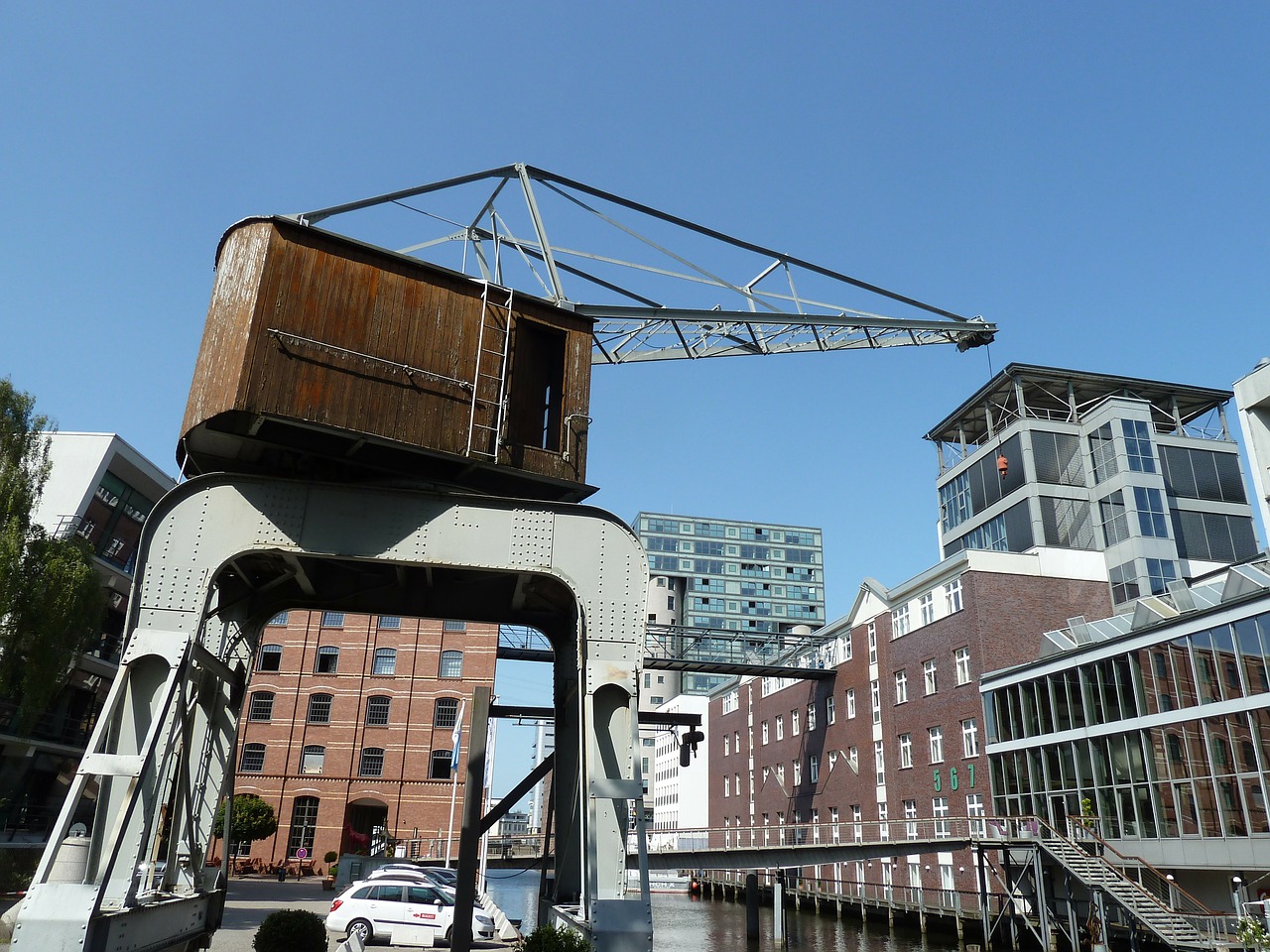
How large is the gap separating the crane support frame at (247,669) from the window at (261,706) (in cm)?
4536

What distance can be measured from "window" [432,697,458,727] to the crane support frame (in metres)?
44.3

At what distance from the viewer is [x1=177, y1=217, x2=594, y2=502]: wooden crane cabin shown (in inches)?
485

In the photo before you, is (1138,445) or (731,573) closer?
(1138,445)

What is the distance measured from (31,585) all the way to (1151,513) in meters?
50.6

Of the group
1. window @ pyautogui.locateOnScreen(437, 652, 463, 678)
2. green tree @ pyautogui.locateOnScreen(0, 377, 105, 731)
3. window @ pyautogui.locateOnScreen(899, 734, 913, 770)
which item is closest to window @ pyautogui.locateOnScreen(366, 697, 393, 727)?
window @ pyautogui.locateOnScreen(437, 652, 463, 678)

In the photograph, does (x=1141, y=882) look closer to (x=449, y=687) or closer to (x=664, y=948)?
(x=664, y=948)

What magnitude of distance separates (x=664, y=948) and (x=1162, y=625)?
69.7 ft

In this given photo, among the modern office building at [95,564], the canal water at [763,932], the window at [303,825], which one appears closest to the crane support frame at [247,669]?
the canal water at [763,932]

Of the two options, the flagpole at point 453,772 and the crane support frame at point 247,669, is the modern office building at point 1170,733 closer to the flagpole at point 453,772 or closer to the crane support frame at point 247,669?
the crane support frame at point 247,669

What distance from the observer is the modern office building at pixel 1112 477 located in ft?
154

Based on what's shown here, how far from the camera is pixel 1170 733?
29.7 m

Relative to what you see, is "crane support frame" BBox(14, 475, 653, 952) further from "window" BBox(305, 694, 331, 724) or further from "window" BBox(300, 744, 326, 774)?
"window" BBox(305, 694, 331, 724)

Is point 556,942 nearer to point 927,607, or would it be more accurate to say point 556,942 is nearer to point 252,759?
point 927,607

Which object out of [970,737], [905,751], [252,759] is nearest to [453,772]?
[252,759]
